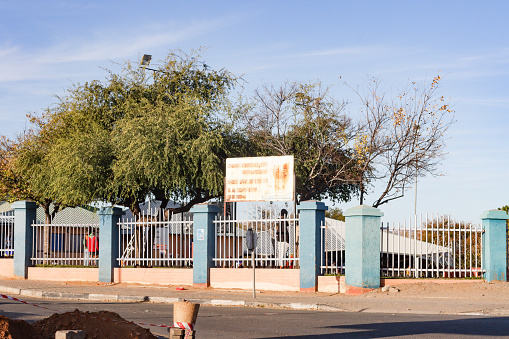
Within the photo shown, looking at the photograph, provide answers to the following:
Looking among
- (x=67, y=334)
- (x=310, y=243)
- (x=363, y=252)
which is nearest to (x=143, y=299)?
(x=310, y=243)

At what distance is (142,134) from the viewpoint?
72.6 feet

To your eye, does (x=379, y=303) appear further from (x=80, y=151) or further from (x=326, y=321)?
(x=80, y=151)

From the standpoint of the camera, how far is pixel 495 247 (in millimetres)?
17391

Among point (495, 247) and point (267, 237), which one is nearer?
point (495, 247)

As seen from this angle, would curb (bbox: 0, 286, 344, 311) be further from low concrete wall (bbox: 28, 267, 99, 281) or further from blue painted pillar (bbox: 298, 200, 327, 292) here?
blue painted pillar (bbox: 298, 200, 327, 292)

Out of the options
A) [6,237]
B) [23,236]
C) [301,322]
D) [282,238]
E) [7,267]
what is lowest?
[7,267]

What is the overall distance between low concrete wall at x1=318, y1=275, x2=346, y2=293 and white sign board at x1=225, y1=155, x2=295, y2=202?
343 cm

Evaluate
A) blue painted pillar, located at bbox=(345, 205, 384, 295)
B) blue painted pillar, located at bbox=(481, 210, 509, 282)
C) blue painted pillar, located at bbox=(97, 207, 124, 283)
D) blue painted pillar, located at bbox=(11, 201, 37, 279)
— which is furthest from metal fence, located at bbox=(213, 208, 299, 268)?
blue painted pillar, located at bbox=(11, 201, 37, 279)

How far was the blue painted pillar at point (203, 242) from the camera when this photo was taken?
755 inches

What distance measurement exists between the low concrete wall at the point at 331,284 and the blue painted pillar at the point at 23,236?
10745mm

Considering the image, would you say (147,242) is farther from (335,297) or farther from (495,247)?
(495,247)

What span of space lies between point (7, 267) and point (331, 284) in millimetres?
12014

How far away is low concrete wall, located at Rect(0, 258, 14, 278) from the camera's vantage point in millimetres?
22781

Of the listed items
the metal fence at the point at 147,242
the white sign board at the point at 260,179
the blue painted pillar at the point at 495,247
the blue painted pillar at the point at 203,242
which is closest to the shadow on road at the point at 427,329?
the blue painted pillar at the point at 495,247
